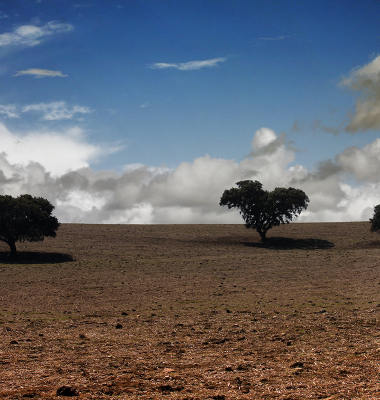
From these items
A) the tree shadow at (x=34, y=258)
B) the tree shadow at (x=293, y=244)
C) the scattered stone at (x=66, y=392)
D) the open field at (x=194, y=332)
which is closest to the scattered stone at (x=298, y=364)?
the open field at (x=194, y=332)

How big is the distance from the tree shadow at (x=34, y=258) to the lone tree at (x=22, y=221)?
4.25ft

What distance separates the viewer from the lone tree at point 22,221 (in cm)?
4369

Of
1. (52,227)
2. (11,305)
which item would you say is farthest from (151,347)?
(52,227)

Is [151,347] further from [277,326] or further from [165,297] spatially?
[165,297]

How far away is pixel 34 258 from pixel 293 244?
39.8 meters

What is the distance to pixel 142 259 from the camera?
1626 inches

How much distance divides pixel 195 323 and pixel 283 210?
49.2m

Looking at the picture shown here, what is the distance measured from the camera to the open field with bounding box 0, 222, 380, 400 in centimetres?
740

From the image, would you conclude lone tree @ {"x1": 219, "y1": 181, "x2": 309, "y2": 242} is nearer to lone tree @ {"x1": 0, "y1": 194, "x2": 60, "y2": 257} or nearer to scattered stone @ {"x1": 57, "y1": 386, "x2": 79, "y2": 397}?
lone tree @ {"x1": 0, "y1": 194, "x2": 60, "y2": 257}

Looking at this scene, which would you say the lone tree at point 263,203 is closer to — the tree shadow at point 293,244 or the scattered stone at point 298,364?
the tree shadow at point 293,244

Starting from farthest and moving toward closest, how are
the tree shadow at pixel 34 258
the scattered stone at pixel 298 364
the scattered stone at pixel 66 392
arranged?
the tree shadow at pixel 34 258 → the scattered stone at pixel 298 364 → the scattered stone at pixel 66 392

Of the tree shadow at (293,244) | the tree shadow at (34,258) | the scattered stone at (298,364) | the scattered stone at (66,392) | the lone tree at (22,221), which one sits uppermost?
the lone tree at (22,221)

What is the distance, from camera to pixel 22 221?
44.1 metres

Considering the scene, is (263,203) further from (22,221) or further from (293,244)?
(22,221)
